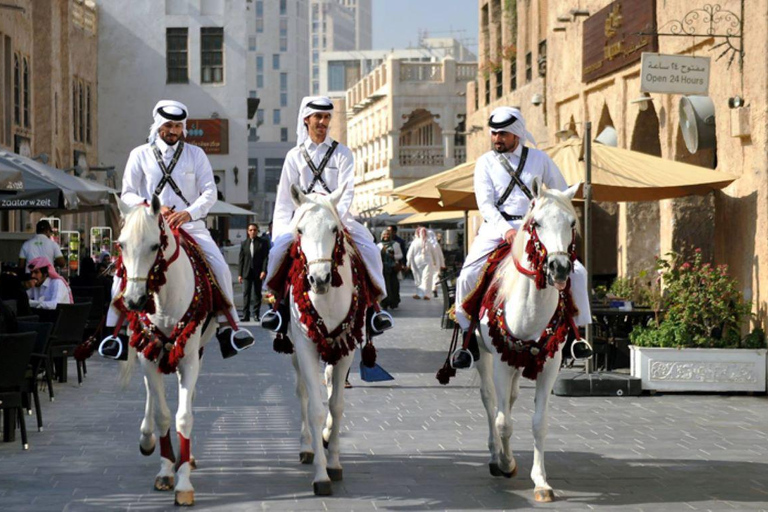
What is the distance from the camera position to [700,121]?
645 inches

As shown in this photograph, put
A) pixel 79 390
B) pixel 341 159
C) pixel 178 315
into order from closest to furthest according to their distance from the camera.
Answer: pixel 178 315 → pixel 341 159 → pixel 79 390

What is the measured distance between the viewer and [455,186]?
1553 centimetres

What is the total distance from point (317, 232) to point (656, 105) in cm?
1207

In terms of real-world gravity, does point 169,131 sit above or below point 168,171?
above

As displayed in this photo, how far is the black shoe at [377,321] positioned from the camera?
31.5 feet

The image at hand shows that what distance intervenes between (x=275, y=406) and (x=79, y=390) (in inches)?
101

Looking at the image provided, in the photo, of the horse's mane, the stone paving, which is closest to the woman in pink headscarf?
the stone paving

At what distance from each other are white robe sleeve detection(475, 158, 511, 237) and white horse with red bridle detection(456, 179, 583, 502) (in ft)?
1.45

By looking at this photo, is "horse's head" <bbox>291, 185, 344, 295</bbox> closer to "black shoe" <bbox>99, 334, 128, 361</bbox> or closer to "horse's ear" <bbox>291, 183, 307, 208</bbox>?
"horse's ear" <bbox>291, 183, 307, 208</bbox>

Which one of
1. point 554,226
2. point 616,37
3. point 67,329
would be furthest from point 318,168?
point 616,37

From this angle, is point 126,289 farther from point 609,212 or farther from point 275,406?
point 609,212

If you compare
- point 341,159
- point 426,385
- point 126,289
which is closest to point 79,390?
point 426,385

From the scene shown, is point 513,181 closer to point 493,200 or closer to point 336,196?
point 493,200

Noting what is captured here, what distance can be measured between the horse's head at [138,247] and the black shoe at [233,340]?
48.9 inches
